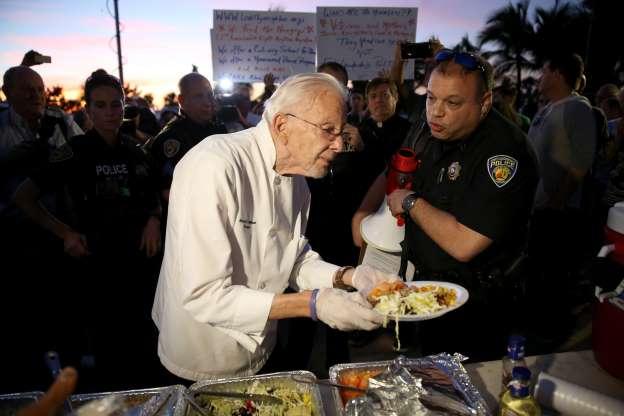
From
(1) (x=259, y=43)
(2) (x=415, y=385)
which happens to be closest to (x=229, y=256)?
(2) (x=415, y=385)

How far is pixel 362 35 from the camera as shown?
4.86 m

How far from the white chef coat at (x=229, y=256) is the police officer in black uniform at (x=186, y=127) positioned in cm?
201

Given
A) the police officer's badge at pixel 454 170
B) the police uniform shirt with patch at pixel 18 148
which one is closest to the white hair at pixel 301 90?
the police officer's badge at pixel 454 170

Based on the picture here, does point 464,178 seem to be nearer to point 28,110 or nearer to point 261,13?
A: point 261,13

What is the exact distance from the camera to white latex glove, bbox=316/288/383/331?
4.89ft

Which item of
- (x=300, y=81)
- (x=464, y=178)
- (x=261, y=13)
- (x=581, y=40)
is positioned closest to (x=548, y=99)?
(x=464, y=178)

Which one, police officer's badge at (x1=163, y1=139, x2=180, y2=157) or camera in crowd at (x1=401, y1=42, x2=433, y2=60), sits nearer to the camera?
police officer's badge at (x1=163, y1=139, x2=180, y2=157)

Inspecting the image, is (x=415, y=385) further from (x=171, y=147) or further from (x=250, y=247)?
(x=171, y=147)

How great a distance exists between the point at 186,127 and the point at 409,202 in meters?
2.56

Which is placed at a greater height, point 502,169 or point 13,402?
point 502,169

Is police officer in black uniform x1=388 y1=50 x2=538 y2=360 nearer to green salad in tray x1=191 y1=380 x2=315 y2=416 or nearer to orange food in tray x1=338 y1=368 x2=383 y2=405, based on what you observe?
orange food in tray x1=338 y1=368 x2=383 y2=405

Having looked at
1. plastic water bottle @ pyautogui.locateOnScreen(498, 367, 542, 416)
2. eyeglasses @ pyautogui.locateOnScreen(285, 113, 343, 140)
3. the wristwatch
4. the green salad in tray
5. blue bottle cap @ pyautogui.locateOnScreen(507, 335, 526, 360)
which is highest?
eyeglasses @ pyautogui.locateOnScreen(285, 113, 343, 140)

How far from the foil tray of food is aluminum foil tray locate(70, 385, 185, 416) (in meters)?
0.53

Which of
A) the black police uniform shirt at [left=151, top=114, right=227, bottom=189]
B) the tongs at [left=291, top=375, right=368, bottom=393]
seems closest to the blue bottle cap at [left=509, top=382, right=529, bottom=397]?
the tongs at [left=291, top=375, right=368, bottom=393]
